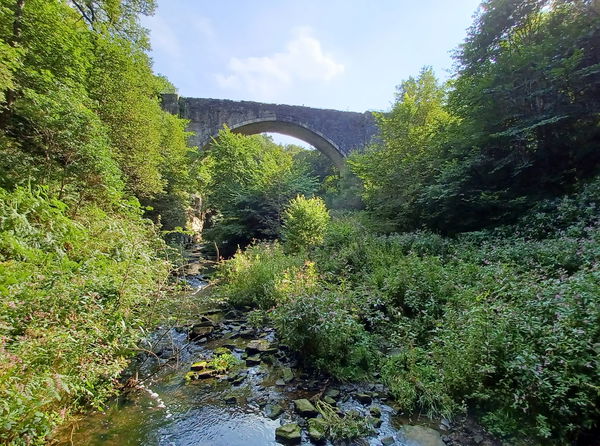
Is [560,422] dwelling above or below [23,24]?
below

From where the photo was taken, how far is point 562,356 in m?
2.40

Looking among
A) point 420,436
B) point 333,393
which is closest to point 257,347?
point 333,393

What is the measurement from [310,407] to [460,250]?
4336 millimetres

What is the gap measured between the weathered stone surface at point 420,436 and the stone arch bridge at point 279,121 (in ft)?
58.0

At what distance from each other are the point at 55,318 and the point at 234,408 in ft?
6.52

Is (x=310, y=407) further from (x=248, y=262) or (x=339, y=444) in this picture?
(x=248, y=262)

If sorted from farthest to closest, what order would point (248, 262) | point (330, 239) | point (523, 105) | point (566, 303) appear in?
point (330, 239), point (248, 262), point (523, 105), point (566, 303)

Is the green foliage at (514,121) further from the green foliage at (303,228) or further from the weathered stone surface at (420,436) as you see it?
the weathered stone surface at (420,436)

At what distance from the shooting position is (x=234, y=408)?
328cm

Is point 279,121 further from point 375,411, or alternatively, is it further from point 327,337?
point 375,411

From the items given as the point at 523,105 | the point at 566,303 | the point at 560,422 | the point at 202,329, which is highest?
the point at 523,105

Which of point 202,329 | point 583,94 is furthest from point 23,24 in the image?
point 583,94

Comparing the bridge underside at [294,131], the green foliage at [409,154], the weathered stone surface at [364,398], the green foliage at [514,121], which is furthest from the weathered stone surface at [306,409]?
the bridge underside at [294,131]

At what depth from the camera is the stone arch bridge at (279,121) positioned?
18.6m
